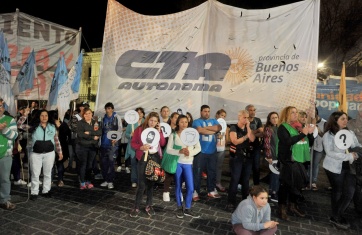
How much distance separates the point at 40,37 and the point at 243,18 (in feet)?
21.9

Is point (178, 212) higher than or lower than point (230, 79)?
lower

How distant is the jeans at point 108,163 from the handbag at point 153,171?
209 cm

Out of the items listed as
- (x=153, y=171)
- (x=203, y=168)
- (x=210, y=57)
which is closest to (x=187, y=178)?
(x=153, y=171)

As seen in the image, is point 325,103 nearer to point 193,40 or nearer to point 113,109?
point 193,40

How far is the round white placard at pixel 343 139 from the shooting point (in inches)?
177

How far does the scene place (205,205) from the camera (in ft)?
17.9

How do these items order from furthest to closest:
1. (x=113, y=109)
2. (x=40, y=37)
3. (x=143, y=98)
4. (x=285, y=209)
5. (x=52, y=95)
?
(x=40, y=37) → (x=52, y=95) → (x=113, y=109) → (x=143, y=98) → (x=285, y=209)

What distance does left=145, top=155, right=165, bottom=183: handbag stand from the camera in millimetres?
4684

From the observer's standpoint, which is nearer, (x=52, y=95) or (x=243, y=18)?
(x=243, y=18)

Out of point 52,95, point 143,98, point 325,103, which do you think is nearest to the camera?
point 143,98

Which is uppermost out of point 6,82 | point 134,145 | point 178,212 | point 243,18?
point 243,18

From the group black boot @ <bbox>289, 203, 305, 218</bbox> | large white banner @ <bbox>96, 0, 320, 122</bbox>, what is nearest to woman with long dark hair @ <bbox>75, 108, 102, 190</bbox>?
large white banner @ <bbox>96, 0, 320, 122</bbox>

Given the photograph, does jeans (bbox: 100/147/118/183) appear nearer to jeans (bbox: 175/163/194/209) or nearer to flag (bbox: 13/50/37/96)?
jeans (bbox: 175/163/194/209)

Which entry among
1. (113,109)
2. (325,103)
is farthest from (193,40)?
(325,103)
